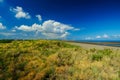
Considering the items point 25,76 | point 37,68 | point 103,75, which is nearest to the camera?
point 103,75

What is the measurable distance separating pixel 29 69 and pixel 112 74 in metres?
5.93

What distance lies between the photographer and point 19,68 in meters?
13.0

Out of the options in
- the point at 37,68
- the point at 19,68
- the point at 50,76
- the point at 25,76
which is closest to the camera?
the point at 50,76

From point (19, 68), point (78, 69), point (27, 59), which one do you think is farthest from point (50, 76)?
point (27, 59)

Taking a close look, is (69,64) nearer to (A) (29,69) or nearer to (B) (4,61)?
(A) (29,69)

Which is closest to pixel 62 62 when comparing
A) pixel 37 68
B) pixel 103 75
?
pixel 37 68

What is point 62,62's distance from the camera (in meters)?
12.6

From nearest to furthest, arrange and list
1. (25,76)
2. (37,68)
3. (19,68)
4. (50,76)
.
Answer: (50,76)
(25,76)
(37,68)
(19,68)

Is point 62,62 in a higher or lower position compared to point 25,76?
higher

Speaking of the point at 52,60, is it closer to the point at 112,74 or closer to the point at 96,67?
the point at 96,67

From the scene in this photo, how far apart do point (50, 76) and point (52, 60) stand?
2.89 m

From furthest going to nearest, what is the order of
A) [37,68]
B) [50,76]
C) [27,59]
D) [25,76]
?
1. [27,59]
2. [37,68]
3. [25,76]
4. [50,76]

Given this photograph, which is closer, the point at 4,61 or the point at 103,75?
the point at 103,75

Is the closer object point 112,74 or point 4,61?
point 112,74
